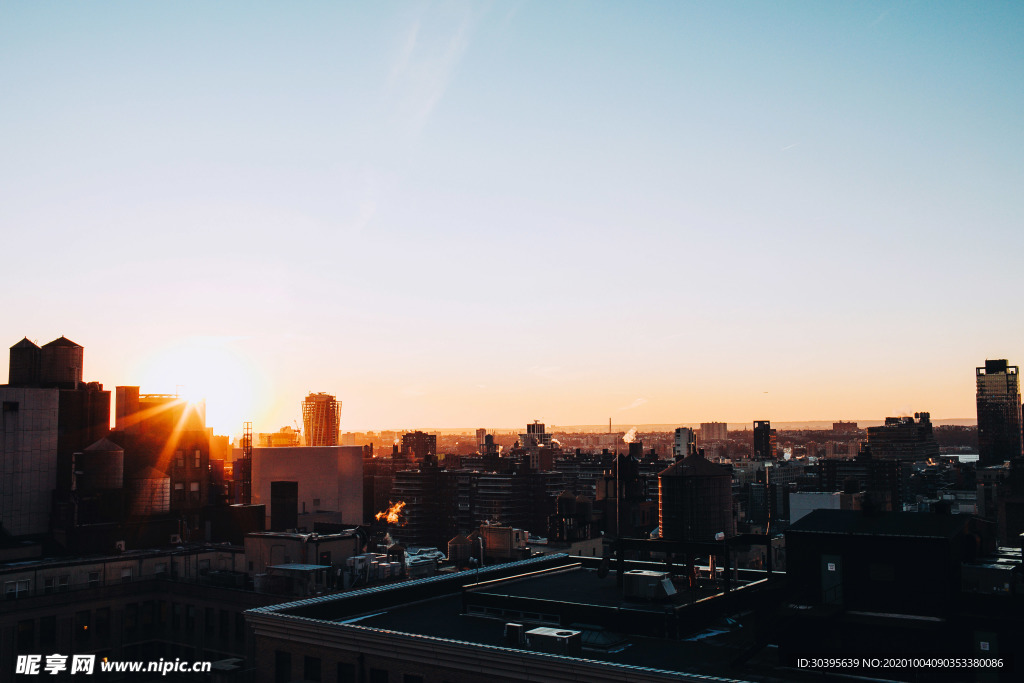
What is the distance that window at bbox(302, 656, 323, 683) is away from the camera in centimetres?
3622

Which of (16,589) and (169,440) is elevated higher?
(169,440)

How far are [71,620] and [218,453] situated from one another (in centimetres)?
10309

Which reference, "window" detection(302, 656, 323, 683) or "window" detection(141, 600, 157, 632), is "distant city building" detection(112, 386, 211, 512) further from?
"window" detection(302, 656, 323, 683)

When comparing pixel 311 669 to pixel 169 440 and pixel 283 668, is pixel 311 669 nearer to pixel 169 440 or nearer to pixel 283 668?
pixel 283 668

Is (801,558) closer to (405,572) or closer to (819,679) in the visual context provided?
(819,679)

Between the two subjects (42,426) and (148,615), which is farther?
(42,426)

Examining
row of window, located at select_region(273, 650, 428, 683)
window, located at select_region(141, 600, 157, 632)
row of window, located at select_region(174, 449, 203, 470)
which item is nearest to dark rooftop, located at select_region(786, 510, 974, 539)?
row of window, located at select_region(273, 650, 428, 683)

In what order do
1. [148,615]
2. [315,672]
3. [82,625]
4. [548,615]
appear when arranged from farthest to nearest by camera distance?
[148,615] < [82,625] < [548,615] < [315,672]

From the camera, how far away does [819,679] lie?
97.5ft

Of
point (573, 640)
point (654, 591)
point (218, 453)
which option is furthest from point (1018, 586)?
point (218, 453)

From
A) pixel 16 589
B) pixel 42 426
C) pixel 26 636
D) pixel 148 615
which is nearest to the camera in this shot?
pixel 26 636

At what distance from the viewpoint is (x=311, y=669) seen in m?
36.5

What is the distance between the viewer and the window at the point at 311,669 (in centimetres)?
3622

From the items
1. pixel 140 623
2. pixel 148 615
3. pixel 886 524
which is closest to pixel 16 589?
pixel 140 623
